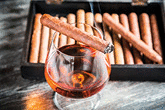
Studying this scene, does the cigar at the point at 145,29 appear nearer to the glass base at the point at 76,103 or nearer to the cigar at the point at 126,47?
the cigar at the point at 126,47

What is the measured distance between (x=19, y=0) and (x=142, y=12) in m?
0.69

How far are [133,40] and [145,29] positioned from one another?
0.11m

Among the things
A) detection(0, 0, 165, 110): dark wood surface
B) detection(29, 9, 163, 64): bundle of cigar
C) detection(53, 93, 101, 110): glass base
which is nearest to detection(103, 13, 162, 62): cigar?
detection(29, 9, 163, 64): bundle of cigar

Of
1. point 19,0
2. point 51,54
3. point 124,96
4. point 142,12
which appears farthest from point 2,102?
point 142,12

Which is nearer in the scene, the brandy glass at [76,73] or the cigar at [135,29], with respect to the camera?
the brandy glass at [76,73]

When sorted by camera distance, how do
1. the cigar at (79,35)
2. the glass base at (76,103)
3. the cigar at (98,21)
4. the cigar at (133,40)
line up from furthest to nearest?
1. the cigar at (98,21)
2. the cigar at (133,40)
3. the glass base at (76,103)
4. the cigar at (79,35)

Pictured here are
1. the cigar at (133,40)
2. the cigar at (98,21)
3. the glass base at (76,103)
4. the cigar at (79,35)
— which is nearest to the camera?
the cigar at (79,35)

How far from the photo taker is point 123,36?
94 cm

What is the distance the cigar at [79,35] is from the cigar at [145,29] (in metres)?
0.40

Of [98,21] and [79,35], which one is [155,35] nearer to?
[98,21]

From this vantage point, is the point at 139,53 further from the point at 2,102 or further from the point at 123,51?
the point at 2,102

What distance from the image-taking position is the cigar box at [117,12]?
789mm

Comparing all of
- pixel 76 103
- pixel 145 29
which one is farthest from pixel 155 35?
pixel 76 103

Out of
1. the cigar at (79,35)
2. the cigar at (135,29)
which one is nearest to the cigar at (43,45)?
the cigar at (79,35)
